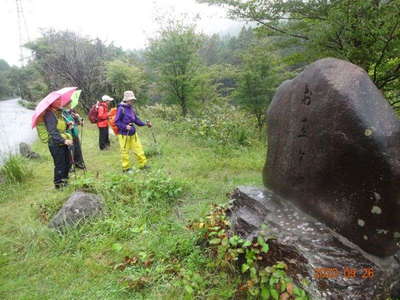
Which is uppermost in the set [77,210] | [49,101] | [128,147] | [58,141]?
[49,101]

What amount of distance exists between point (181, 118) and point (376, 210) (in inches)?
391

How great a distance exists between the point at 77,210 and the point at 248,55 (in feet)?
29.7

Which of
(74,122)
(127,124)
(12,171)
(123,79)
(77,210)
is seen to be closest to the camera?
(77,210)

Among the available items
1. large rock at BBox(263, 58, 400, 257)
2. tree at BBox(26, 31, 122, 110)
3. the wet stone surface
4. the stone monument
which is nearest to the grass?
the wet stone surface

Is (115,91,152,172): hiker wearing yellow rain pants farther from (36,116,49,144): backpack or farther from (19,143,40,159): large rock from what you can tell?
(19,143,40,159): large rock

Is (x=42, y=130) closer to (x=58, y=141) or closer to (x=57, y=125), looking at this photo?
(x=57, y=125)

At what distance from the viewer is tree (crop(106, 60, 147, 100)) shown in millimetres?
14695

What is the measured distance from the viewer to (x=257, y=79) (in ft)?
33.4

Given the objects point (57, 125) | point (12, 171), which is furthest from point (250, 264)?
point (12, 171)

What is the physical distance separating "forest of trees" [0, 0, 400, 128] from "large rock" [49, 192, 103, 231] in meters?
4.41

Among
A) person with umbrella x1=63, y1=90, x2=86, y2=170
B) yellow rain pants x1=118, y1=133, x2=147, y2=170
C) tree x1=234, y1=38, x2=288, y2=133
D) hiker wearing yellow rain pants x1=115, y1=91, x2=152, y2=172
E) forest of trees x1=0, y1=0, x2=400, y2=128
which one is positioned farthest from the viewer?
tree x1=234, y1=38, x2=288, y2=133

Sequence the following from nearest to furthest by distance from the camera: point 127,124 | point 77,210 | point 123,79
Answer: point 77,210 → point 127,124 → point 123,79

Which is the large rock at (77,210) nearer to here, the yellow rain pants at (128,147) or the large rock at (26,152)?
the yellow rain pants at (128,147)

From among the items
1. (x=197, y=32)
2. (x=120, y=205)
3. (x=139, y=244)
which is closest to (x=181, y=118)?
(x=197, y=32)
